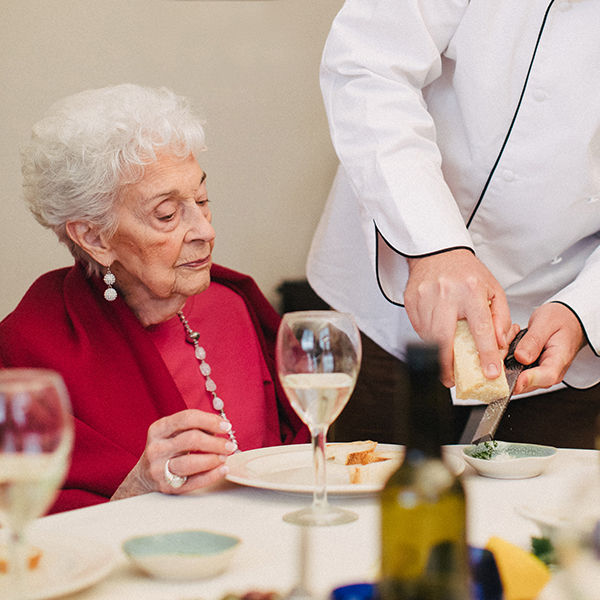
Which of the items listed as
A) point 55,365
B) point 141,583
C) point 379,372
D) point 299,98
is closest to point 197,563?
point 141,583

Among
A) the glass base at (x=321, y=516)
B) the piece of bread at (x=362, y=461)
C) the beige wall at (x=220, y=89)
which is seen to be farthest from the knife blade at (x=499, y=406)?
the beige wall at (x=220, y=89)

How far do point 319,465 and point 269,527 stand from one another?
10 centimetres

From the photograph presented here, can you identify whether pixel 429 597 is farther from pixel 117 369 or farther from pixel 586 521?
pixel 117 369

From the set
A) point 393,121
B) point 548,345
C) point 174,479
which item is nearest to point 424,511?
point 174,479

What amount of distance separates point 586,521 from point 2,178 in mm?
2275

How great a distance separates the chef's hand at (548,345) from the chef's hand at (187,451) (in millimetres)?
494

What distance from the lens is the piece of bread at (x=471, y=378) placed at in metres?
1.28

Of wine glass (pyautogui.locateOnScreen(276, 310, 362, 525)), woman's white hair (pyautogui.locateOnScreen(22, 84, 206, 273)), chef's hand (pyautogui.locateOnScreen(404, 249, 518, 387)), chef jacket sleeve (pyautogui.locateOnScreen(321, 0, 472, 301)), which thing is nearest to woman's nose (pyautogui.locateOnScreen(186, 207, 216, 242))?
woman's white hair (pyautogui.locateOnScreen(22, 84, 206, 273))

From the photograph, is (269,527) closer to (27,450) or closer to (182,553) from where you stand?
(182,553)

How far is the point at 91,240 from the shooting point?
1833 millimetres

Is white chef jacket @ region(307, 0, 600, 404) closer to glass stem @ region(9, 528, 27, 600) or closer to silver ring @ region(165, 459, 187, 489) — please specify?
silver ring @ region(165, 459, 187, 489)

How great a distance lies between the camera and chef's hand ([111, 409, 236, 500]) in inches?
47.1

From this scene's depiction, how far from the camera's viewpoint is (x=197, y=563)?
31.5 inches

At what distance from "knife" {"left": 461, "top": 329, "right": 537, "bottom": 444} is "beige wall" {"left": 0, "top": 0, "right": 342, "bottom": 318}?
1687 mm
